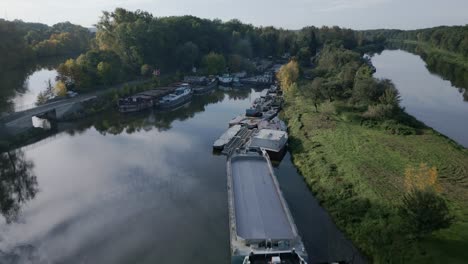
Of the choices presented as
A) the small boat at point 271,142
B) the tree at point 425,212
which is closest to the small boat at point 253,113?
the small boat at point 271,142

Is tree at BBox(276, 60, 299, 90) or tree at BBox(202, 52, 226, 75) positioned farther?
tree at BBox(202, 52, 226, 75)

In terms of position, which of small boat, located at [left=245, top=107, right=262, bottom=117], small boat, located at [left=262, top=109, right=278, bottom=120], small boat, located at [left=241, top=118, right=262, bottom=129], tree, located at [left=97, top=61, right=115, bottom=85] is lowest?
small boat, located at [left=262, top=109, right=278, bottom=120]

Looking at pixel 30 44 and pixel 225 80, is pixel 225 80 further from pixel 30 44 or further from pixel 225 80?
pixel 30 44

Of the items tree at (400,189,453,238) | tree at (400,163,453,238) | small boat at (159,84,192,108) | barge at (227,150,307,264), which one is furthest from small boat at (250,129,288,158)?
small boat at (159,84,192,108)

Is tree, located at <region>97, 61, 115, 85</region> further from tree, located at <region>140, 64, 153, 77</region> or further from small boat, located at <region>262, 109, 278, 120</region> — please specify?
small boat, located at <region>262, 109, 278, 120</region>

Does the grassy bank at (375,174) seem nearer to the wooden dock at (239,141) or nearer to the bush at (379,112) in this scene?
the bush at (379,112)

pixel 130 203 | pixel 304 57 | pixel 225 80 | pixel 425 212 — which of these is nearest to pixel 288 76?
pixel 225 80

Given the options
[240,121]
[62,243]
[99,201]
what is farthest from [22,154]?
[240,121]
